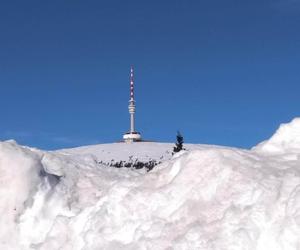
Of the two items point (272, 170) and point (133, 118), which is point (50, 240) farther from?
point (133, 118)

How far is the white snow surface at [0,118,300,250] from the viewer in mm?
4730

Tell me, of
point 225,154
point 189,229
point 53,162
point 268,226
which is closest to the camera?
point 268,226

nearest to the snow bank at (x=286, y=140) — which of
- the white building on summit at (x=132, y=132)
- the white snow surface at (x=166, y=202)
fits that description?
the white snow surface at (x=166, y=202)

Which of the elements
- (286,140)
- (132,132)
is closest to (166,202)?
(286,140)

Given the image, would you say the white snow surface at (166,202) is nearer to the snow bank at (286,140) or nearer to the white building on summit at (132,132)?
the snow bank at (286,140)

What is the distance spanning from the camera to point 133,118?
8588cm

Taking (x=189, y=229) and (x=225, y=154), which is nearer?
(x=189, y=229)

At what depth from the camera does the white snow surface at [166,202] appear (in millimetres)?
4730

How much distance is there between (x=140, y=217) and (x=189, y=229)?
0.53 metres

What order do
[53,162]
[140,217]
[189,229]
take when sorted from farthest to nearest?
1. [53,162]
2. [140,217]
3. [189,229]

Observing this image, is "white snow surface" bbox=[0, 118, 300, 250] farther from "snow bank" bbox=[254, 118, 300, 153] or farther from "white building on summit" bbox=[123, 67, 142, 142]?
"white building on summit" bbox=[123, 67, 142, 142]

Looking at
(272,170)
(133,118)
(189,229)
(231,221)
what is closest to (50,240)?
(189,229)

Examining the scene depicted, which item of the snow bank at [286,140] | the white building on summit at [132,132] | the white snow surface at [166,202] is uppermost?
the white building on summit at [132,132]

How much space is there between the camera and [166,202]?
17.6ft
